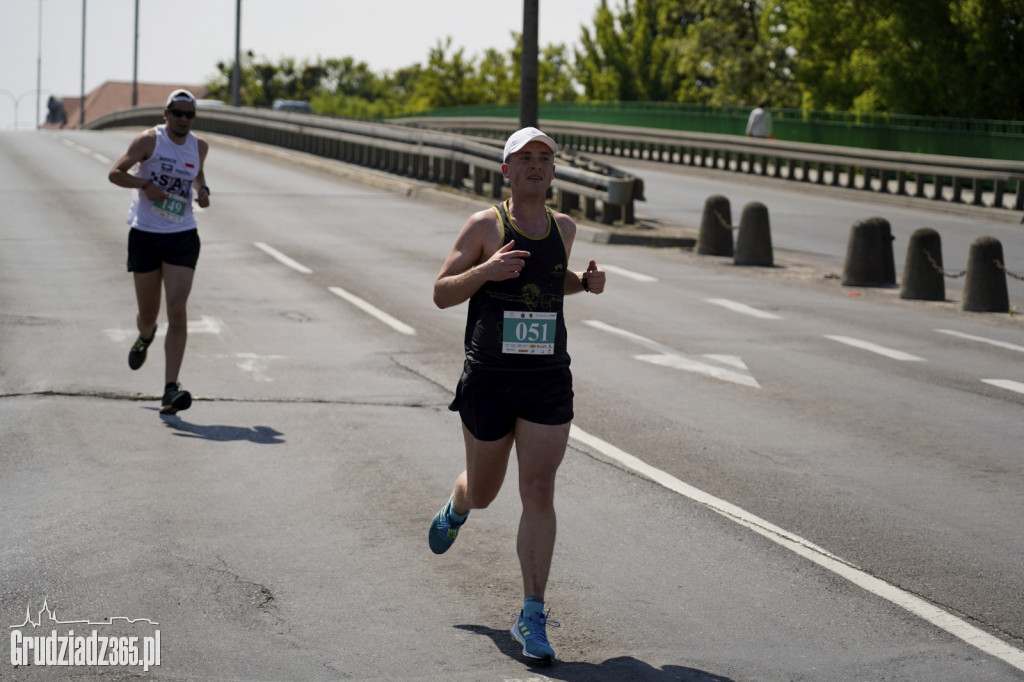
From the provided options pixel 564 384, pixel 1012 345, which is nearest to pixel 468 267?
pixel 564 384

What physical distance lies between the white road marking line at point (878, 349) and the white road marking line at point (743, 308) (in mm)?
1330

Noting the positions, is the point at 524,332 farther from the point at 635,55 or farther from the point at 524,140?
the point at 635,55

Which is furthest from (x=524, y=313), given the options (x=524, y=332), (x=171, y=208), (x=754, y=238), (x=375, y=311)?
(x=754, y=238)

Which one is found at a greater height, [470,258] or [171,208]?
[470,258]

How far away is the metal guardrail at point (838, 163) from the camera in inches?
1151

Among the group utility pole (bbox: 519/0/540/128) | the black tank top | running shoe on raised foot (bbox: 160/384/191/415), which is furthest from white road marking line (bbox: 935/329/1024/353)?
utility pole (bbox: 519/0/540/128)

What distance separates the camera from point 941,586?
616 centimetres

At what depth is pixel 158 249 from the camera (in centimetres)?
954

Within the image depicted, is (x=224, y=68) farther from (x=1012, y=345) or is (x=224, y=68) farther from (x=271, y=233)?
(x=1012, y=345)

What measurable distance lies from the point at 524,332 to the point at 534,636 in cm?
115

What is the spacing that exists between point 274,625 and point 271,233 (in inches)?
641

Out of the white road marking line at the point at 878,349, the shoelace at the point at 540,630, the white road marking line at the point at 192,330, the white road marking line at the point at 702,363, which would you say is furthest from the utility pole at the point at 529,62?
the shoelace at the point at 540,630

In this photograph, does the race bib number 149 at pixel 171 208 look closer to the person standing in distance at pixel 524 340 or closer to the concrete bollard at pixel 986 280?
the person standing in distance at pixel 524 340

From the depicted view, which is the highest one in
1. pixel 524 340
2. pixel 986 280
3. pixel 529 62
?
A: pixel 529 62
